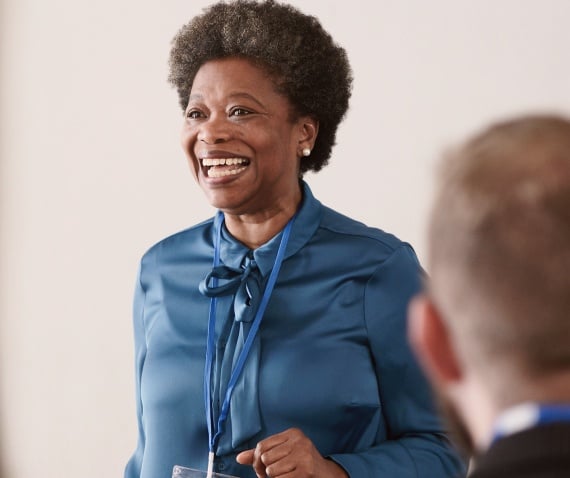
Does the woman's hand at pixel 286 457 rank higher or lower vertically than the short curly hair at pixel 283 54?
lower

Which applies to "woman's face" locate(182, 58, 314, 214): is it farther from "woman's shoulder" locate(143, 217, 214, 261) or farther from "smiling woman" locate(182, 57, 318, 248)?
"woman's shoulder" locate(143, 217, 214, 261)

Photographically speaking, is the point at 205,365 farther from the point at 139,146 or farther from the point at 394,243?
the point at 139,146

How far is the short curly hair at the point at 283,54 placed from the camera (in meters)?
2.04

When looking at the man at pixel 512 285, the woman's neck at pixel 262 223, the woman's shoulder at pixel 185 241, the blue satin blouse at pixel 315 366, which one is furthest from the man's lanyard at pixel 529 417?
the woman's shoulder at pixel 185 241

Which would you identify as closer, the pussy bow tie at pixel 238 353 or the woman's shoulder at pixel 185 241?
the pussy bow tie at pixel 238 353

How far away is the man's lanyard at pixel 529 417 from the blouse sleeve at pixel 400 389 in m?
1.07

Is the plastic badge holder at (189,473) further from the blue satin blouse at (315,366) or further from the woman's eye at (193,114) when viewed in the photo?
the woman's eye at (193,114)

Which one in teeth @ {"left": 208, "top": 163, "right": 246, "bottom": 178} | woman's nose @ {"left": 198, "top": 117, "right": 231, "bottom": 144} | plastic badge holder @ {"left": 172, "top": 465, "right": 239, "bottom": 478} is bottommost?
plastic badge holder @ {"left": 172, "top": 465, "right": 239, "bottom": 478}

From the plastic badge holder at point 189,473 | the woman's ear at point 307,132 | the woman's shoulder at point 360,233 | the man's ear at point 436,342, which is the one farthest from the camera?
the woman's ear at point 307,132

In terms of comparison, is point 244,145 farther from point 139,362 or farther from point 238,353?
point 139,362

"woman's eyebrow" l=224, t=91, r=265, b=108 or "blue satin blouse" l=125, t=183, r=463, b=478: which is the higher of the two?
"woman's eyebrow" l=224, t=91, r=265, b=108

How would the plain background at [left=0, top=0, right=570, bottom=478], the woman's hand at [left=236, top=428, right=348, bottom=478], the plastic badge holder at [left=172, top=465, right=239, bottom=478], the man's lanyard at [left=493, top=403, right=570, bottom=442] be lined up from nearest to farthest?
the man's lanyard at [left=493, top=403, right=570, bottom=442] < the woman's hand at [left=236, top=428, right=348, bottom=478] < the plastic badge holder at [left=172, top=465, right=239, bottom=478] < the plain background at [left=0, top=0, right=570, bottom=478]

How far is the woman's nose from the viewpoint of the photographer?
1.99 m

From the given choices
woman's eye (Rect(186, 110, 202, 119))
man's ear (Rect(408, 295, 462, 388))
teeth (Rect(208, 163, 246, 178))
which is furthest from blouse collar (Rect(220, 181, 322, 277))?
man's ear (Rect(408, 295, 462, 388))
